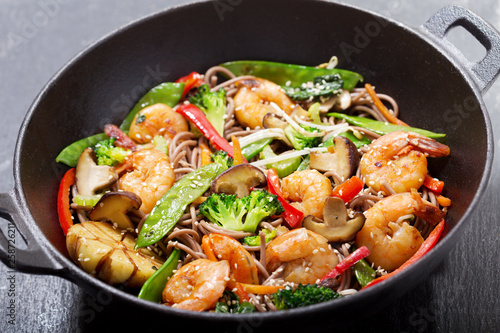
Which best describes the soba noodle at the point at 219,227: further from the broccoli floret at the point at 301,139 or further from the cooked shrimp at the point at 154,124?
the broccoli floret at the point at 301,139

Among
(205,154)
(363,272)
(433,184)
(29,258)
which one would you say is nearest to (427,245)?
(363,272)

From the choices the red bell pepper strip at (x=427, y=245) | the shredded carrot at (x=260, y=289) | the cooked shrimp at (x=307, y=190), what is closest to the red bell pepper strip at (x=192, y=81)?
the cooked shrimp at (x=307, y=190)

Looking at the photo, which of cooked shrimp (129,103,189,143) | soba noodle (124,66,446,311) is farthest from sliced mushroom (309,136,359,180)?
cooked shrimp (129,103,189,143)

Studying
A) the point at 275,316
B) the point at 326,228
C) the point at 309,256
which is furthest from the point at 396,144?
the point at 275,316

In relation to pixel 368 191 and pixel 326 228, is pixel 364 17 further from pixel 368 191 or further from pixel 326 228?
pixel 326 228

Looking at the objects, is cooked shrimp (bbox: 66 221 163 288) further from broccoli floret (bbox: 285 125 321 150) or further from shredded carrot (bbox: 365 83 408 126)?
shredded carrot (bbox: 365 83 408 126)

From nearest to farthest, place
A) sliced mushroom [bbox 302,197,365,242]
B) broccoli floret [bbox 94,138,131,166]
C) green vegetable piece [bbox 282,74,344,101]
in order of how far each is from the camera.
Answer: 1. sliced mushroom [bbox 302,197,365,242]
2. broccoli floret [bbox 94,138,131,166]
3. green vegetable piece [bbox 282,74,344,101]

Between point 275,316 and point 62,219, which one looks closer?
point 275,316
